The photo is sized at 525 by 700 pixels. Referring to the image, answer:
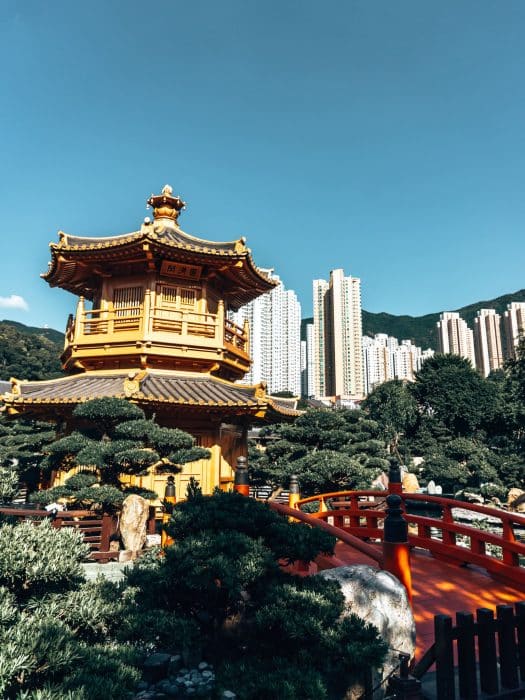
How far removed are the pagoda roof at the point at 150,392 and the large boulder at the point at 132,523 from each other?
8.21ft

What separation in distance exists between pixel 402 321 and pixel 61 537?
196 meters

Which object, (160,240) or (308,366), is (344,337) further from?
(160,240)

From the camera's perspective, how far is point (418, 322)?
186m

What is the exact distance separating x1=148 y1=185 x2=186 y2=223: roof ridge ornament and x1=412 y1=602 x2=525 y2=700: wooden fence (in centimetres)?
1552

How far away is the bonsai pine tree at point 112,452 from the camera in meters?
9.81

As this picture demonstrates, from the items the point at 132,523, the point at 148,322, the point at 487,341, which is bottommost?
the point at 132,523

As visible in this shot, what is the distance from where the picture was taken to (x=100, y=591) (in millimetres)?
4477

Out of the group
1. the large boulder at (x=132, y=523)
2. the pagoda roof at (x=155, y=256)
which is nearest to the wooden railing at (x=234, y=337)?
the pagoda roof at (x=155, y=256)

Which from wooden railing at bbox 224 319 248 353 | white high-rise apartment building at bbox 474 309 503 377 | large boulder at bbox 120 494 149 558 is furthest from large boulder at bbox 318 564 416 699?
white high-rise apartment building at bbox 474 309 503 377

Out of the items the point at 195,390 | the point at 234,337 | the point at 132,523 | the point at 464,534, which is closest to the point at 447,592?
the point at 464,534

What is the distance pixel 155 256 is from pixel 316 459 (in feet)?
26.0

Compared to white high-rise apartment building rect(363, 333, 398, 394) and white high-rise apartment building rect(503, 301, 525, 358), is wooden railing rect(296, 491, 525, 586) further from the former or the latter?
white high-rise apartment building rect(363, 333, 398, 394)

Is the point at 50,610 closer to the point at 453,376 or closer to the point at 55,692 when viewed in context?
the point at 55,692

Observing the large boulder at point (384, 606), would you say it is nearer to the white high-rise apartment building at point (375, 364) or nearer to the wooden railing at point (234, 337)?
the wooden railing at point (234, 337)
